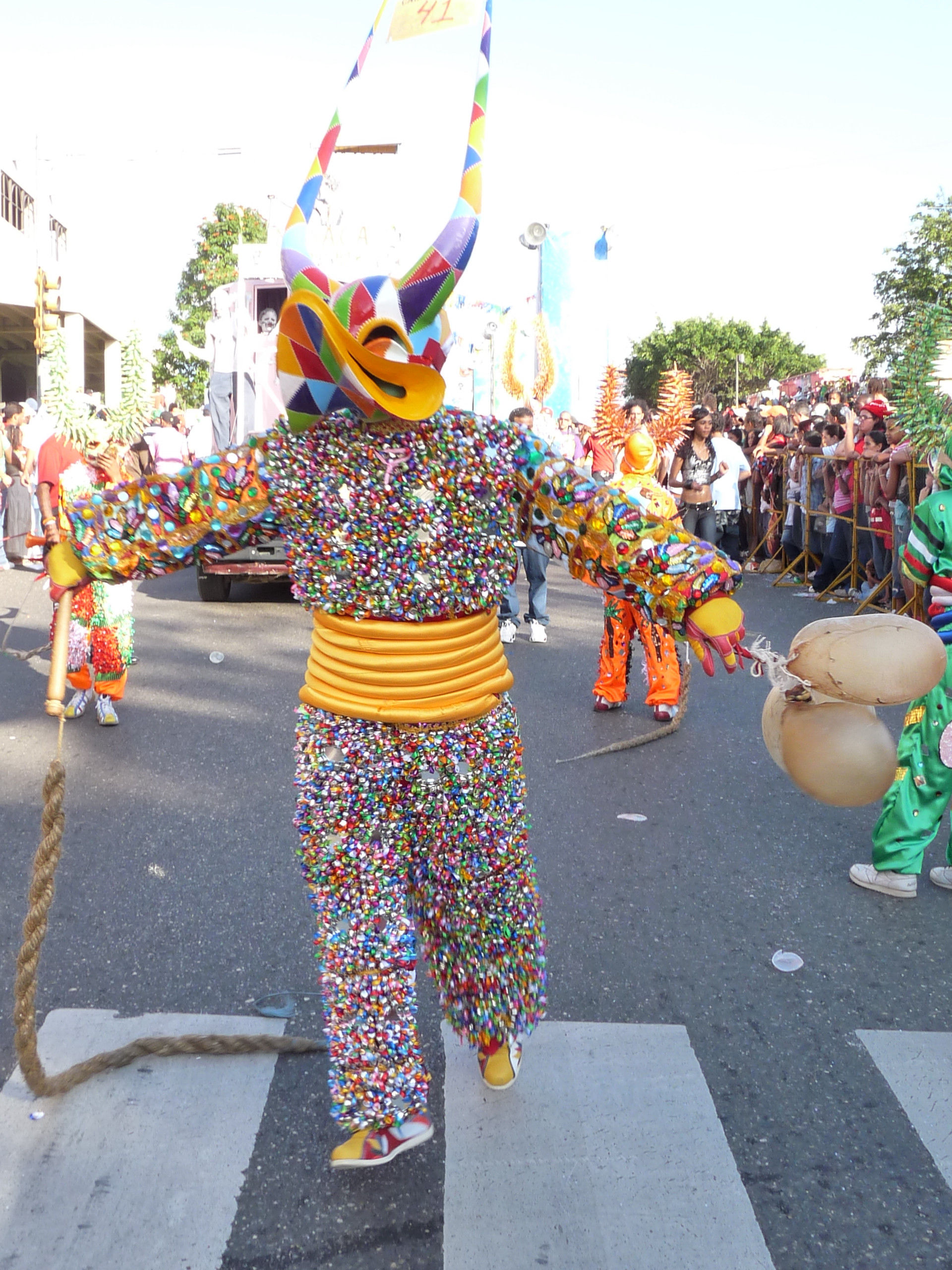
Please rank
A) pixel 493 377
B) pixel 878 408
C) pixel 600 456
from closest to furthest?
pixel 600 456 → pixel 878 408 → pixel 493 377

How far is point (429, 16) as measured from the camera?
295cm

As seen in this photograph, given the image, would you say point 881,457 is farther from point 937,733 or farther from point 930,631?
point 930,631

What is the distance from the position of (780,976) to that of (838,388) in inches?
596

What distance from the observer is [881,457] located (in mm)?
10422

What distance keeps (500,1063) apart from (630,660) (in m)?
4.39

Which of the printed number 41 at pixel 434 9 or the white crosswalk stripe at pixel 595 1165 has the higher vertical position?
the printed number 41 at pixel 434 9

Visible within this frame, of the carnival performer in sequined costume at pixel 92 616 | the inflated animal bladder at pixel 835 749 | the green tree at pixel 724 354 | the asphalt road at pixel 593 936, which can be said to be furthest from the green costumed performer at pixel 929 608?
the green tree at pixel 724 354

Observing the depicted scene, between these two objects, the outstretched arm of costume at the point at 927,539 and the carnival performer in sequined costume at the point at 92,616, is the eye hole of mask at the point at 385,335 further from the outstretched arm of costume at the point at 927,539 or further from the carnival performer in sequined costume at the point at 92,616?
the carnival performer in sequined costume at the point at 92,616

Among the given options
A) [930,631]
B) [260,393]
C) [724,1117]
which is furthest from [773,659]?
[260,393]

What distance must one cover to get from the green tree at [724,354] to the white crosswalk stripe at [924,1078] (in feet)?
207

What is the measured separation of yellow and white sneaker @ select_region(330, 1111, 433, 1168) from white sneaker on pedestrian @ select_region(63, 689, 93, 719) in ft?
15.6

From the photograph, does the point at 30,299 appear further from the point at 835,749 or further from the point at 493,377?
the point at 835,749

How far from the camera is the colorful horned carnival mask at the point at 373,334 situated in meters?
2.55

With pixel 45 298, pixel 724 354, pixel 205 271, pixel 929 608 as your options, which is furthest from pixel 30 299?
pixel 724 354
